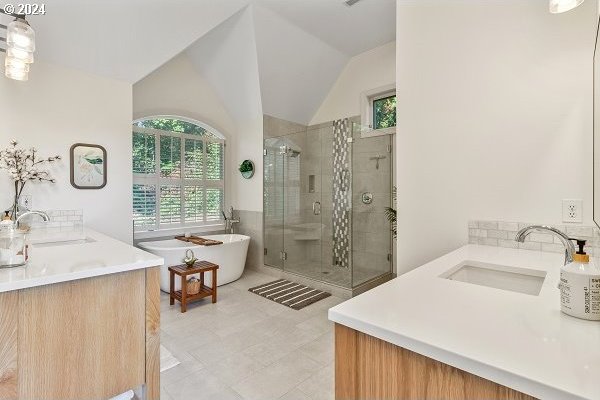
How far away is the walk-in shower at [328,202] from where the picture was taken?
3916 mm

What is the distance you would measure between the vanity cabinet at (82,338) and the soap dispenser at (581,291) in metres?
1.65

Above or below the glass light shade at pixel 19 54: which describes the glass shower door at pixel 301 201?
below

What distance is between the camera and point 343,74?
15.4 feet

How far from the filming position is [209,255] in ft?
12.2

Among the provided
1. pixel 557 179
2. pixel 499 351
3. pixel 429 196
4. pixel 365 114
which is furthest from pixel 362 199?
pixel 499 351

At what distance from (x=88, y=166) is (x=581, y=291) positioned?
12.7ft

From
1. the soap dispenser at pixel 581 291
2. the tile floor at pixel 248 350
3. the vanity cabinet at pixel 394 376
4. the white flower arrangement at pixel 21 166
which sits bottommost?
the tile floor at pixel 248 350

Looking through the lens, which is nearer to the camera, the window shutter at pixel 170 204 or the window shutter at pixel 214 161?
the window shutter at pixel 170 204

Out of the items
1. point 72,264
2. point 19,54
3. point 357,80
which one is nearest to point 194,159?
point 357,80

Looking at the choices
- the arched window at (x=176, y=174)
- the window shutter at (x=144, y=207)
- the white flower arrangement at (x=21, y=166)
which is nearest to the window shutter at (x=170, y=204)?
the arched window at (x=176, y=174)

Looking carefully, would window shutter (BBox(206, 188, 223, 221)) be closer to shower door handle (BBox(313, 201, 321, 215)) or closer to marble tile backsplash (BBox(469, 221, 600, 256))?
shower door handle (BBox(313, 201, 321, 215))

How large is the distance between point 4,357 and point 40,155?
243 cm

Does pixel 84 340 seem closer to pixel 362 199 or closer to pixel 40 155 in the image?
pixel 40 155

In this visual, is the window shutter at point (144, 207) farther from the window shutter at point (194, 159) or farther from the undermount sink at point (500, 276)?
the undermount sink at point (500, 276)
